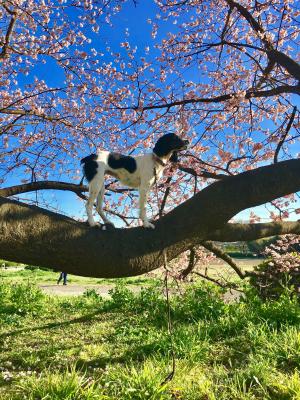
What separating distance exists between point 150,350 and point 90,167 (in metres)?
3.69

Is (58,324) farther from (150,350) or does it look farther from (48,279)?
(48,279)

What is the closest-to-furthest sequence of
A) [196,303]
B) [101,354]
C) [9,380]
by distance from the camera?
[9,380] < [101,354] < [196,303]

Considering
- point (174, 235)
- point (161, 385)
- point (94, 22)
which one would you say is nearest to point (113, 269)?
point (174, 235)

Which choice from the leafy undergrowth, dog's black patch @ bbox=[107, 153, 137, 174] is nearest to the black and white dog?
dog's black patch @ bbox=[107, 153, 137, 174]

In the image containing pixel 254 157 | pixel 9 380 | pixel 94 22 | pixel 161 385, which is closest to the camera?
pixel 161 385

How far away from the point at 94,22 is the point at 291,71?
3.78 m

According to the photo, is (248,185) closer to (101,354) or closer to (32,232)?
(32,232)

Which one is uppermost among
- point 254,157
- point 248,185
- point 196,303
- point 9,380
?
point 254,157

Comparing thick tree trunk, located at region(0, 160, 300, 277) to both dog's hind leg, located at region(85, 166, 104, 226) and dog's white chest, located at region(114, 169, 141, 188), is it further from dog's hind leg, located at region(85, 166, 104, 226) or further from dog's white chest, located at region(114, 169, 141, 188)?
dog's white chest, located at region(114, 169, 141, 188)

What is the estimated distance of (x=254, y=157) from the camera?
697cm

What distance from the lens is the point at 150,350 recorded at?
224 inches

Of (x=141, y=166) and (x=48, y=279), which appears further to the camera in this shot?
(x=48, y=279)

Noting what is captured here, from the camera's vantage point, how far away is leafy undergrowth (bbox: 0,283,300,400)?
409 centimetres

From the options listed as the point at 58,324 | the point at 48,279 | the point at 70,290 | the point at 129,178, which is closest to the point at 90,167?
the point at 129,178
